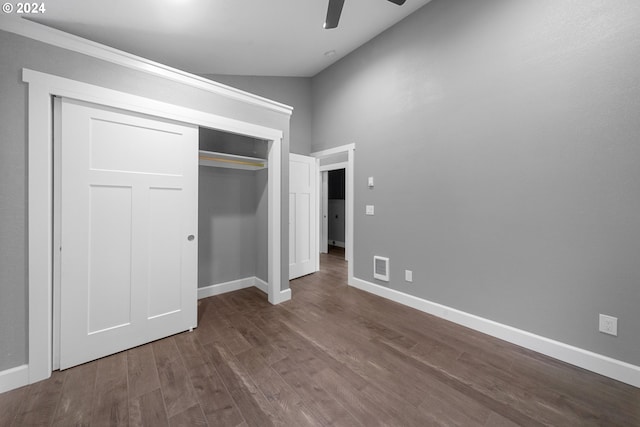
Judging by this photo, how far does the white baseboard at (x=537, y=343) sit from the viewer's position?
1738mm

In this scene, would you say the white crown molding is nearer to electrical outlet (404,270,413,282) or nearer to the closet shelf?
the closet shelf

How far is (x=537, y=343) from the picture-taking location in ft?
6.84

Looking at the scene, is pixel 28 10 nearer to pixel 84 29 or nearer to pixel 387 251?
pixel 84 29

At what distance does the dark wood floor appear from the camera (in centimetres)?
142

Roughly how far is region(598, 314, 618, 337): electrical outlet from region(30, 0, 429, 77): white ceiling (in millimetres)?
3449

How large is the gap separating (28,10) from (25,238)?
1.77 metres

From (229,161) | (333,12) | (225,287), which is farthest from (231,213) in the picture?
(333,12)

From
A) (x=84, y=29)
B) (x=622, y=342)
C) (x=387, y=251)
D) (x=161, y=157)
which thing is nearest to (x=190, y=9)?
(x=84, y=29)

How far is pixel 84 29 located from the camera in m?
2.25

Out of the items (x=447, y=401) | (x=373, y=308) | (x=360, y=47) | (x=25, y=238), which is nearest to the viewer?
(x=447, y=401)

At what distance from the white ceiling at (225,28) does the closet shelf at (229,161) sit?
3.96 ft

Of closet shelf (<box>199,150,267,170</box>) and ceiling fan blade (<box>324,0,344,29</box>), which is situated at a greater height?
ceiling fan blade (<box>324,0,344,29</box>)

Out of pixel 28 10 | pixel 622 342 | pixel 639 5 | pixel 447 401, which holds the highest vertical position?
pixel 28 10

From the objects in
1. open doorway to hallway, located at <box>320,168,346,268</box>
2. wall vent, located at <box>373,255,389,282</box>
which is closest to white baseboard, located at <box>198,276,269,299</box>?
wall vent, located at <box>373,255,389,282</box>
